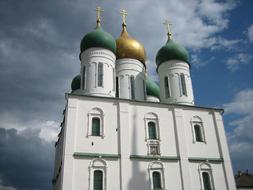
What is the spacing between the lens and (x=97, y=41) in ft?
65.0

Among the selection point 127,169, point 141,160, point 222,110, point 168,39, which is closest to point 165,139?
point 141,160

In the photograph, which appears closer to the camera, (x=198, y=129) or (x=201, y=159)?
(x=201, y=159)

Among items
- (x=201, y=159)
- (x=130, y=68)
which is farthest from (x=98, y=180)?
(x=130, y=68)

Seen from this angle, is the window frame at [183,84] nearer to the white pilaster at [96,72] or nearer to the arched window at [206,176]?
the white pilaster at [96,72]

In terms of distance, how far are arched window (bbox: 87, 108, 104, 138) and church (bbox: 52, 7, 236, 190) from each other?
59 mm

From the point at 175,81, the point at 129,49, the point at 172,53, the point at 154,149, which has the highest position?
the point at 129,49

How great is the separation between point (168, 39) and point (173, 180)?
11.9 m

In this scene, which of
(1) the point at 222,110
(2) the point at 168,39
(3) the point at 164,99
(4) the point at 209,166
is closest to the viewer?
(4) the point at 209,166

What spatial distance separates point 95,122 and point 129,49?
26.4 feet

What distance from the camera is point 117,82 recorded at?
2147 centimetres

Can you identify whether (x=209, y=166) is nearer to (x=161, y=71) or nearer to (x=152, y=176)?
(x=152, y=176)

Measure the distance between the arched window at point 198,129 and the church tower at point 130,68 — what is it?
4.15 meters

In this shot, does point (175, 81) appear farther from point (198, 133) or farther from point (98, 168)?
point (98, 168)

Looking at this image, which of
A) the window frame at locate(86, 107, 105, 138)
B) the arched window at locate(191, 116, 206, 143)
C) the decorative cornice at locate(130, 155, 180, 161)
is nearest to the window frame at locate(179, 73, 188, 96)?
the arched window at locate(191, 116, 206, 143)
